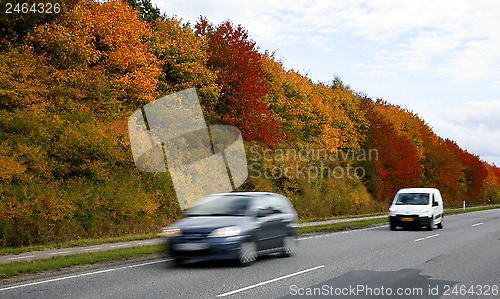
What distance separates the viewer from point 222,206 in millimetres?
12711

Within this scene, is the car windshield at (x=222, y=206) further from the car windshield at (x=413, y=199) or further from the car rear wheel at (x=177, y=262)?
the car windshield at (x=413, y=199)

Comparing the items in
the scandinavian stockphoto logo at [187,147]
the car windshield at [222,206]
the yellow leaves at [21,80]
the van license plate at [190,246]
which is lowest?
the van license plate at [190,246]

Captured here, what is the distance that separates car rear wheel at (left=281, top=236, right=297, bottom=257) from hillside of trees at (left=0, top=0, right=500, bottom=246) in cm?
905

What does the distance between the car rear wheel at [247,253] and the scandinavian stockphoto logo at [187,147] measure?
1334 centimetres

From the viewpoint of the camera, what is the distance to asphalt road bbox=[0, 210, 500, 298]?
28.0 feet

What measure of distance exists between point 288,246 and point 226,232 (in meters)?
2.89

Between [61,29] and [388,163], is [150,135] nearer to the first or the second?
[61,29]

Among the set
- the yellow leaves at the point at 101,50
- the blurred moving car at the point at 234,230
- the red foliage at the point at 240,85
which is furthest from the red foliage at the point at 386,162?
the blurred moving car at the point at 234,230

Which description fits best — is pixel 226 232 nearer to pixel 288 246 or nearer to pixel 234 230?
pixel 234 230

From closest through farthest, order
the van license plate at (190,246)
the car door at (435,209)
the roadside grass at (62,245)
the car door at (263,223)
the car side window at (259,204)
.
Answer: the van license plate at (190,246)
the car door at (263,223)
the car side window at (259,204)
the roadside grass at (62,245)
the car door at (435,209)

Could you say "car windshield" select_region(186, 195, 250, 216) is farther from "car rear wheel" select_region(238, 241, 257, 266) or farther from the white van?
the white van

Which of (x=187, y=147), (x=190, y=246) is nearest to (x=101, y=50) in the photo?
(x=187, y=147)

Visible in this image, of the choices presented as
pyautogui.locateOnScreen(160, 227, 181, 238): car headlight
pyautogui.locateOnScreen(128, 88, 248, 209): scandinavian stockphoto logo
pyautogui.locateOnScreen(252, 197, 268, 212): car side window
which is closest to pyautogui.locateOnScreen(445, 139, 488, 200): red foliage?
pyautogui.locateOnScreen(128, 88, 248, 209): scandinavian stockphoto logo

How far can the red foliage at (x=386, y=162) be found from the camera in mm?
48812
